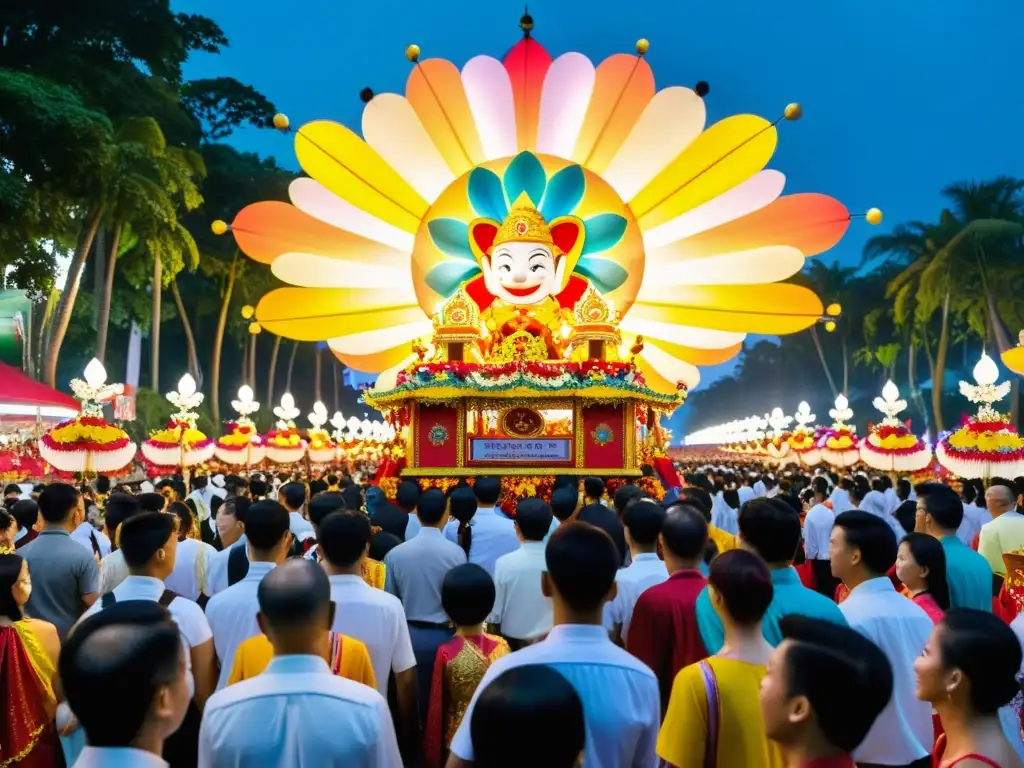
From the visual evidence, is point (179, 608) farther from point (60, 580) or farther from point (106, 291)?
point (106, 291)

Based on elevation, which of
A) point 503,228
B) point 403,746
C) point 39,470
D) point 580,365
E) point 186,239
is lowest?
point 403,746

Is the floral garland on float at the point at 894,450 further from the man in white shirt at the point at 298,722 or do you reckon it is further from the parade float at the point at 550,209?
the man in white shirt at the point at 298,722

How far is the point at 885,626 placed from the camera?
3938 mm

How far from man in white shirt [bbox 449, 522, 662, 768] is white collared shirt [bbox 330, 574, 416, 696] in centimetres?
114

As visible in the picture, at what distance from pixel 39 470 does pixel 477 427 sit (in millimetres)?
9132

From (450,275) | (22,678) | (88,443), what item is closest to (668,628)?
(22,678)

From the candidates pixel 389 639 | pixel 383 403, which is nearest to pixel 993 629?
pixel 389 639

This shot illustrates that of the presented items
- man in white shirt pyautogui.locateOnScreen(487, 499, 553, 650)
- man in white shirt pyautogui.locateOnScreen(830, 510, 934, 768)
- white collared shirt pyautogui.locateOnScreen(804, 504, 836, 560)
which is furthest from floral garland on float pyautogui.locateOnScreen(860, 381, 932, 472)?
man in white shirt pyautogui.locateOnScreen(830, 510, 934, 768)

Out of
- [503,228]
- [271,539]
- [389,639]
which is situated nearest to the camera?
[389,639]

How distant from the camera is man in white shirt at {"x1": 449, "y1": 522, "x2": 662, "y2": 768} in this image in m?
2.79

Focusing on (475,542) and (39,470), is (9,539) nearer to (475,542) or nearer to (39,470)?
(475,542)

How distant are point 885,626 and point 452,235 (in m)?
13.4

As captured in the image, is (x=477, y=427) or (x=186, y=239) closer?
(x=477, y=427)

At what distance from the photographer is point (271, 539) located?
15.0ft
